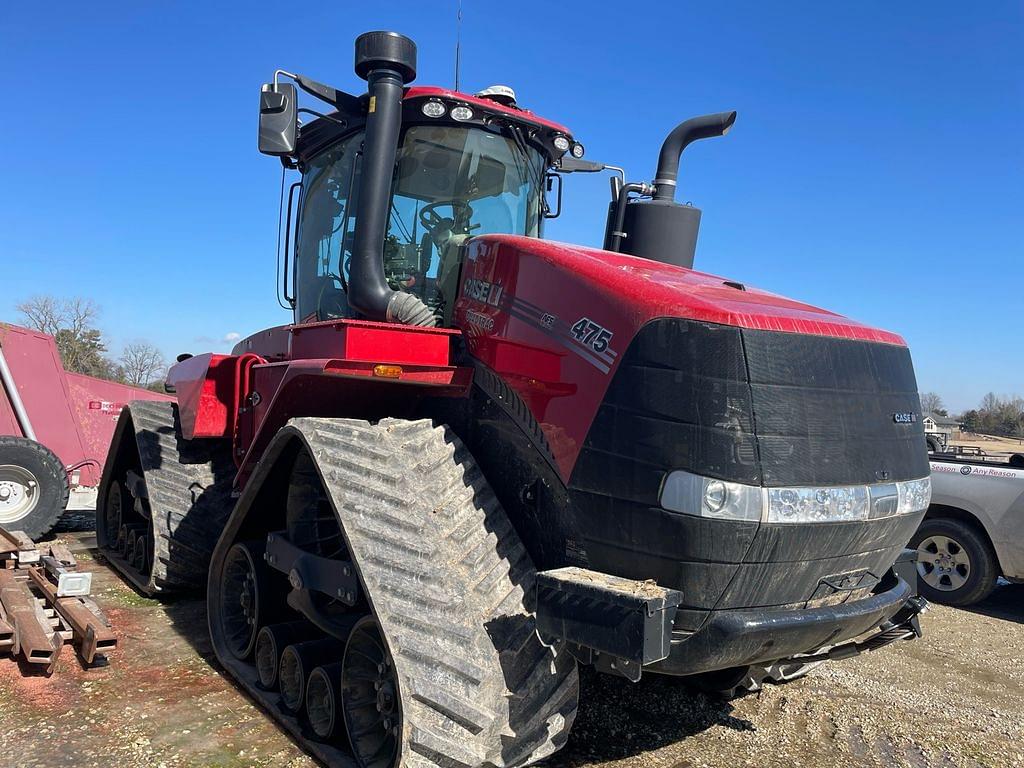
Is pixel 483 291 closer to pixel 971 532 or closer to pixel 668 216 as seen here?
pixel 668 216

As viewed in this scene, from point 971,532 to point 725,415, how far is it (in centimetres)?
570

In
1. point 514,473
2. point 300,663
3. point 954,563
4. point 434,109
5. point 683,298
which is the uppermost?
point 434,109

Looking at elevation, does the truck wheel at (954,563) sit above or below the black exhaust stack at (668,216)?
below

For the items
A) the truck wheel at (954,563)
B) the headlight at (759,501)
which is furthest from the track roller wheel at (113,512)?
the truck wheel at (954,563)

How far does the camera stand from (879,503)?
3.04m

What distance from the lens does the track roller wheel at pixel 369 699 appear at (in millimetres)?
3076

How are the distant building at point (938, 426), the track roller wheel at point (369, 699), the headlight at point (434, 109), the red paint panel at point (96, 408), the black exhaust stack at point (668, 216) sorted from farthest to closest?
the red paint panel at point (96, 408), the distant building at point (938, 426), the black exhaust stack at point (668, 216), the headlight at point (434, 109), the track roller wheel at point (369, 699)

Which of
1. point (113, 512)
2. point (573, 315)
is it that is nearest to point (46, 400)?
point (113, 512)

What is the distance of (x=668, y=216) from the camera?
15.6 feet

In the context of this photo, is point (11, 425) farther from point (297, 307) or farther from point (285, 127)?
point (285, 127)

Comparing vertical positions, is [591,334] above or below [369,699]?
above

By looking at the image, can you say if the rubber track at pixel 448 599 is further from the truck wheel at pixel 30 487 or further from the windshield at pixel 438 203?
the truck wheel at pixel 30 487

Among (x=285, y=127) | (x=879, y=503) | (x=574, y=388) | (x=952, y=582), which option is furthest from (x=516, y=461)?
(x=952, y=582)

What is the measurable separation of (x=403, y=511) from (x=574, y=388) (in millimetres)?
811
